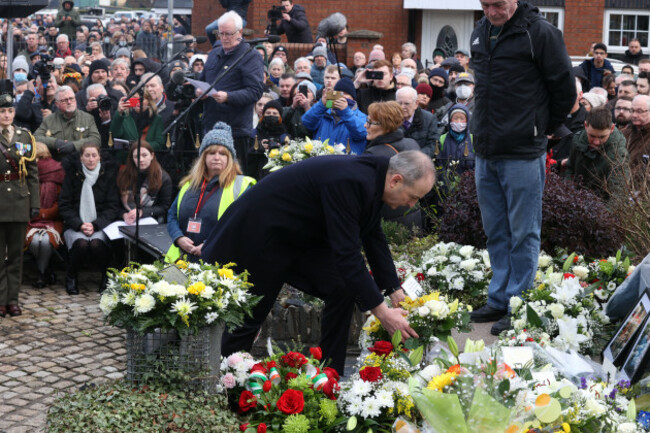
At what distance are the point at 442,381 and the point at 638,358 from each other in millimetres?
1672

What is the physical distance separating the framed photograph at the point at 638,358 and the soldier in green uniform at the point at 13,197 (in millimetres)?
5468

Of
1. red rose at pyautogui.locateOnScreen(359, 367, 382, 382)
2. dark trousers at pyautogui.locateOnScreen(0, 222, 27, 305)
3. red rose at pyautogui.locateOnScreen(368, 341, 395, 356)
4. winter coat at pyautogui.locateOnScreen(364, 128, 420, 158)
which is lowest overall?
dark trousers at pyautogui.locateOnScreen(0, 222, 27, 305)

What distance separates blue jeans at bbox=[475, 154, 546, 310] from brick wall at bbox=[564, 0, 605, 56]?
1683cm

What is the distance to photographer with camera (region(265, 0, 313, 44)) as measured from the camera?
1852 cm

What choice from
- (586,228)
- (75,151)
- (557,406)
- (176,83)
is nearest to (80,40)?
(176,83)

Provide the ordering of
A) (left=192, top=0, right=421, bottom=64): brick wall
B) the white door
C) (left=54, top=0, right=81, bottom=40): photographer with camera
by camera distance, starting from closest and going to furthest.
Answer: (left=54, top=0, right=81, bottom=40): photographer with camera → (left=192, top=0, right=421, bottom=64): brick wall → the white door

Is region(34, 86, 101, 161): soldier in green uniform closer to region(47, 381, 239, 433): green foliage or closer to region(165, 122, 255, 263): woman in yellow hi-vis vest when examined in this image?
region(165, 122, 255, 263): woman in yellow hi-vis vest

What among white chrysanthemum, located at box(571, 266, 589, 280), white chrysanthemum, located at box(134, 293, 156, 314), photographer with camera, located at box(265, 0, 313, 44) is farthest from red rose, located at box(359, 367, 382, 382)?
photographer with camera, located at box(265, 0, 313, 44)

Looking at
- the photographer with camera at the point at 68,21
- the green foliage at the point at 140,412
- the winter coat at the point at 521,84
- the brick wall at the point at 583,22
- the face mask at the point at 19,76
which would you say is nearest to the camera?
the green foliage at the point at 140,412

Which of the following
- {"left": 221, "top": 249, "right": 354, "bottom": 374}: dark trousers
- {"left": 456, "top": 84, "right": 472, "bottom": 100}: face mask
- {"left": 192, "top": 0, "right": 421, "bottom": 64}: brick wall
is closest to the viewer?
{"left": 221, "top": 249, "right": 354, "bottom": 374}: dark trousers

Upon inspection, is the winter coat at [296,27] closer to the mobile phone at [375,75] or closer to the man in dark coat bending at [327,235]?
the mobile phone at [375,75]

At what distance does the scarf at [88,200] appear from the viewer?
955 cm

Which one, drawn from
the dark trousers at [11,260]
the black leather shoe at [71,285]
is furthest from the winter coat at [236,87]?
the dark trousers at [11,260]

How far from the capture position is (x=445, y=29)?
22.2m
